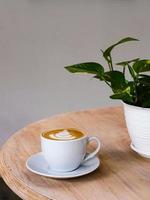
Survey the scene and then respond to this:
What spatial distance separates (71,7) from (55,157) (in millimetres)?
1645

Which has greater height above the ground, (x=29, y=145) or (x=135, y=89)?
(x=135, y=89)

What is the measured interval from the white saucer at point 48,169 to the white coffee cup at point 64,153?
0.01 m

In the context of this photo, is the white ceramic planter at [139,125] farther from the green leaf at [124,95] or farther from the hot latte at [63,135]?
the hot latte at [63,135]

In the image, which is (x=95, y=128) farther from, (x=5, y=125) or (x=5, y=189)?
(x=5, y=125)

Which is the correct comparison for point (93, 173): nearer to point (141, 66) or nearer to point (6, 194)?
point (141, 66)

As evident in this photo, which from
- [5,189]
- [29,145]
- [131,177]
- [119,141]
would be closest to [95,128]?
[119,141]

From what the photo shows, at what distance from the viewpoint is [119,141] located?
3.67 ft

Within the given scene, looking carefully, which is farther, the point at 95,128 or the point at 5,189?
the point at 5,189

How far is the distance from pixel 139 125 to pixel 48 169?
25 cm

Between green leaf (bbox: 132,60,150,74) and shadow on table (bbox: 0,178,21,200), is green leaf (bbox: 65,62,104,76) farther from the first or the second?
shadow on table (bbox: 0,178,21,200)

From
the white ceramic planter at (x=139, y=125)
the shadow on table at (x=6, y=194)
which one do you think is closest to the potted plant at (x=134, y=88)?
the white ceramic planter at (x=139, y=125)

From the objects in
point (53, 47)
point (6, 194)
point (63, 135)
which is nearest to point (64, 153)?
point (63, 135)

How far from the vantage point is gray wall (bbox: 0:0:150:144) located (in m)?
2.32

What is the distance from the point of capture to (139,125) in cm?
94
